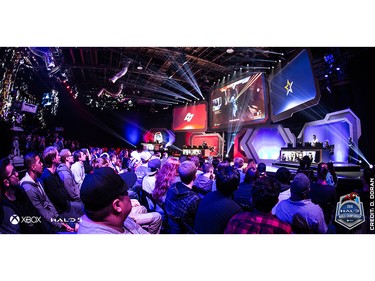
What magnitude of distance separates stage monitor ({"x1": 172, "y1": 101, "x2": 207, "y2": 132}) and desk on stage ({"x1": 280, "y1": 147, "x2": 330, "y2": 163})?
357 cm

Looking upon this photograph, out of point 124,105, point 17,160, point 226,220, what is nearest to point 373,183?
point 226,220

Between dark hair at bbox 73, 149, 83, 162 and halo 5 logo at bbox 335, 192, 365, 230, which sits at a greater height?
dark hair at bbox 73, 149, 83, 162

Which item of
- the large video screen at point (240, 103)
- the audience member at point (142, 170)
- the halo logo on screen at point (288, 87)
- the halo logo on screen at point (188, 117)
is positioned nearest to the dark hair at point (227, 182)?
the audience member at point (142, 170)

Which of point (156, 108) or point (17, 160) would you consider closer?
point (17, 160)

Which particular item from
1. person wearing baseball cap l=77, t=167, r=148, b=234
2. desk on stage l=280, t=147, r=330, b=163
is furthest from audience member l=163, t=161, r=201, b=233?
desk on stage l=280, t=147, r=330, b=163

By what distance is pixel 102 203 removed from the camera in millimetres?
1457

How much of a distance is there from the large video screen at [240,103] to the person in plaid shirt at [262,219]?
13.1 ft

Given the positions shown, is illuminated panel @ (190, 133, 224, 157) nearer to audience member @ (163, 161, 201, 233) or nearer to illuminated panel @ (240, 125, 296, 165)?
audience member @ (163, 161, 201, 233)

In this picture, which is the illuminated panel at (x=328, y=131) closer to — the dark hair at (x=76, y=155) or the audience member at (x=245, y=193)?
the audience member at (x=245, y=193)

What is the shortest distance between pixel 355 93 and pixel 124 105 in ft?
12.8

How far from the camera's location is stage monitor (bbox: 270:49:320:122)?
15.9 ft

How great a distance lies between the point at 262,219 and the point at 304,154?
22.6ft

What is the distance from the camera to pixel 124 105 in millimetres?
4883

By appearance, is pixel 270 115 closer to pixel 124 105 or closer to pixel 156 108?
pixel 156 108
